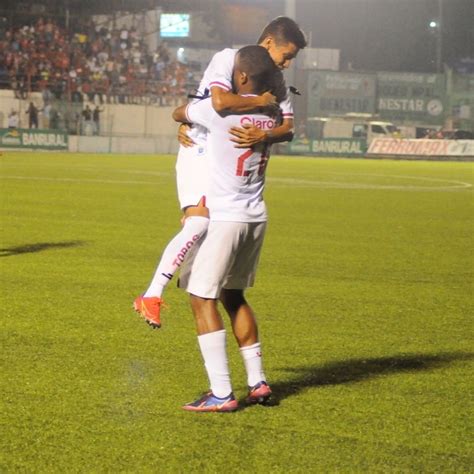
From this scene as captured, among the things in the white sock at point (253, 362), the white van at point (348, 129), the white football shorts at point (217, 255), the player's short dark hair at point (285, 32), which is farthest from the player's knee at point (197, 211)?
the white van at point (348, 129)

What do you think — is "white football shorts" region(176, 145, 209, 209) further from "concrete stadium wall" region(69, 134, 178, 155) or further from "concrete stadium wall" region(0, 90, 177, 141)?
"concrete stadium wall" region(69, 134, 178, 155)

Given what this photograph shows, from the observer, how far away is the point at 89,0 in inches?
2186

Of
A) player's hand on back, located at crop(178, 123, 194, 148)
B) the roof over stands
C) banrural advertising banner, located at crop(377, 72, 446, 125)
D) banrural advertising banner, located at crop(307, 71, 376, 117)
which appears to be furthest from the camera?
banrural advertising banner, located at crop(307, 71, 376, 117)

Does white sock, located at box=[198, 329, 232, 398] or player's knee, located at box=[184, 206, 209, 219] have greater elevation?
player's knee, located at box=[184, 206, 209, 219]

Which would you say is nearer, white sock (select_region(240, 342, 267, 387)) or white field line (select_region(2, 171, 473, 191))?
white sock (select_region(240, 342, 267, 387))

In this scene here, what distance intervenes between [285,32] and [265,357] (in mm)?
2491

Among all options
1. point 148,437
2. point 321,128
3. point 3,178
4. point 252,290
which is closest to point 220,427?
point 148,437

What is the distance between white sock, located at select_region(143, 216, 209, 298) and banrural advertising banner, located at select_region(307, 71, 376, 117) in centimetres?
7101

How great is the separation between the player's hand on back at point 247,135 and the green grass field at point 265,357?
4.46 feet

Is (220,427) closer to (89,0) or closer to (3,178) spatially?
(3,178)

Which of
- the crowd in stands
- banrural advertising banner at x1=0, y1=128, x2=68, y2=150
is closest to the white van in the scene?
the crowd in stands

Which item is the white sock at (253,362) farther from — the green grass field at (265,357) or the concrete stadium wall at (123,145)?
the concrete stadium wall at (123,145)

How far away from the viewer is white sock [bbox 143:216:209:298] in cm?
589

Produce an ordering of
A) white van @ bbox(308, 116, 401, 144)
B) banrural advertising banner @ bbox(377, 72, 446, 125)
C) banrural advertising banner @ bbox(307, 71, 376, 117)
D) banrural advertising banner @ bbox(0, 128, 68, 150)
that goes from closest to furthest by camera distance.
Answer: banrural advertising banner @ bbox(0, 128, 68, 150)
white van @ bbox(308, 116, 401, 144)
banrural advertising banner @ bbox(377, 72, 446, 125)
banrural advertising banner @ bbox(307, 71, 376, 117)
